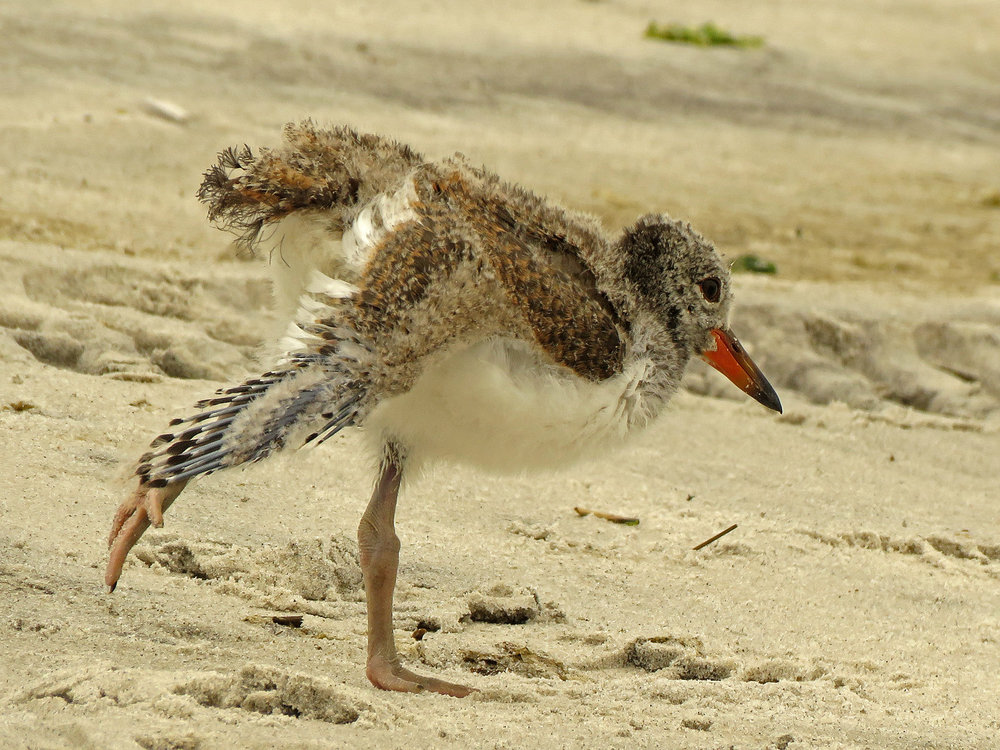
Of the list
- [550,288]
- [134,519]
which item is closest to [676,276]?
[550,288]

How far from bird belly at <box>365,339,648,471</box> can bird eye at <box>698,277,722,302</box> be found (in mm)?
540

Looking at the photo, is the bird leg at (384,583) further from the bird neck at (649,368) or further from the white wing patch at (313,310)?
the bird neck at (649,368)

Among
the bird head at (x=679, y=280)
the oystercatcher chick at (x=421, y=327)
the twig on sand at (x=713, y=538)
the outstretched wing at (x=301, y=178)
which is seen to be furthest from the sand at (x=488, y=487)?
the bird head at (x=679, y=280)

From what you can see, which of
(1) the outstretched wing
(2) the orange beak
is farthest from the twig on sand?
(1) the outstretched wing

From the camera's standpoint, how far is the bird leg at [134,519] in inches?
136

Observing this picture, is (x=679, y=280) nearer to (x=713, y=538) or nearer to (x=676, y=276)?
(x=676, y=276)

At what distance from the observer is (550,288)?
3613mm

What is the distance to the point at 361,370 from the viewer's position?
3.30 m

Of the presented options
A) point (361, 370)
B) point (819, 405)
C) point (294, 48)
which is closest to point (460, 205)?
point (361, 370)

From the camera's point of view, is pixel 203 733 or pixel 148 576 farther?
pixel 148 576

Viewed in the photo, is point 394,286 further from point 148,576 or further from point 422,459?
point 148,576

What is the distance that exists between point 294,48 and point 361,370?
860 cm

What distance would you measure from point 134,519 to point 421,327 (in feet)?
3.02

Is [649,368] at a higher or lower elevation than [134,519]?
higher
